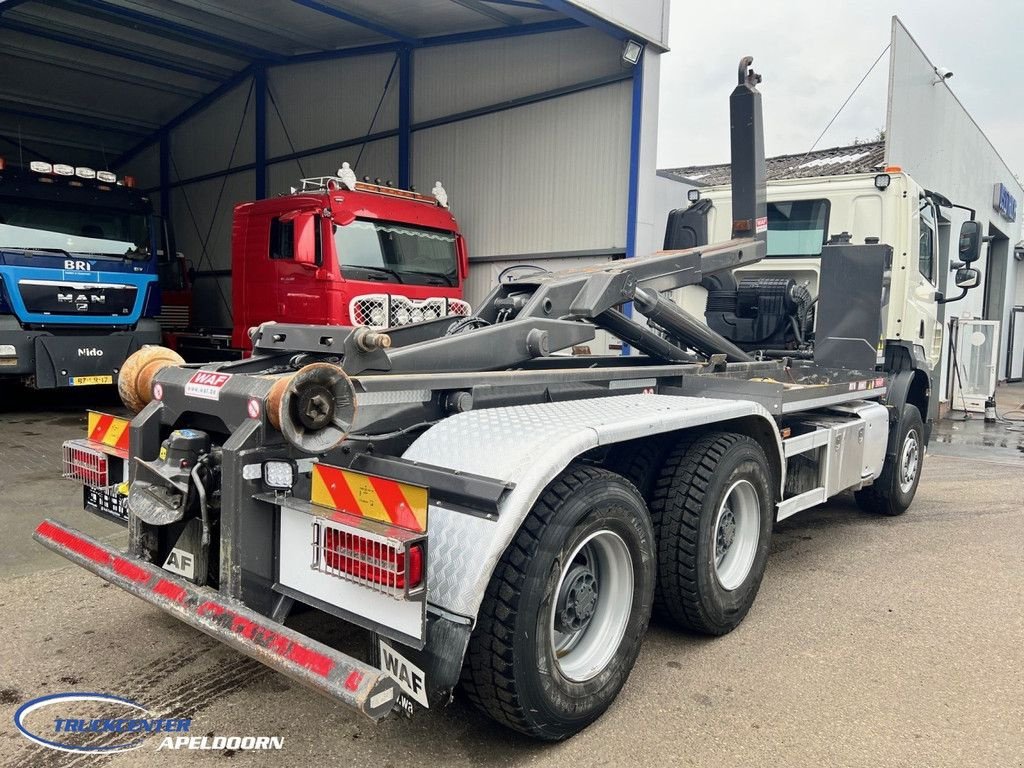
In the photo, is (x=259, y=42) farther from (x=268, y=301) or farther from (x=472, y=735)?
(x=472, y=735)

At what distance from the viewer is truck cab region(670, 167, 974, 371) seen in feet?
20.3

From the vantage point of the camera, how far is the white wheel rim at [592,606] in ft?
9.49

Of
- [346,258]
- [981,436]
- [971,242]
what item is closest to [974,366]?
[981,436]

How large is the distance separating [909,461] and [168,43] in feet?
45.1

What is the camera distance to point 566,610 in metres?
2.89

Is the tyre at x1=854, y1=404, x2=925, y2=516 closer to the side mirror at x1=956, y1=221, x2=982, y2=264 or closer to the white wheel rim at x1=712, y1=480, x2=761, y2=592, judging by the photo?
the side mirror at x1=956, y1=221, x2=982, y2=264

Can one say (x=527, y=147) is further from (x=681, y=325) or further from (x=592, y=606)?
(x=592, y=606)

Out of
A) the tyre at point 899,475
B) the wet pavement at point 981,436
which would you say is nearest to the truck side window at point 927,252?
the tyre at point 899,475

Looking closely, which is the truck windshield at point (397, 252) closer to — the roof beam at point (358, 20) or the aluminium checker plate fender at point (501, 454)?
→ the roof beam at point (358, 20)

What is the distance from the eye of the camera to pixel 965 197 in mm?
17234

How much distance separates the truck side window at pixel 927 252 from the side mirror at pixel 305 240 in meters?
6.00

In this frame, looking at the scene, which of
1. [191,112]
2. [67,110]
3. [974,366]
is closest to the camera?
[974,366]

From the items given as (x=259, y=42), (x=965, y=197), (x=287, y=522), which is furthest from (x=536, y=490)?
(x=965, y=197)

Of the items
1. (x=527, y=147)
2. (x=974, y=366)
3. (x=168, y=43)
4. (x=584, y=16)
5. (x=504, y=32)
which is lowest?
(x=974, y=366)
